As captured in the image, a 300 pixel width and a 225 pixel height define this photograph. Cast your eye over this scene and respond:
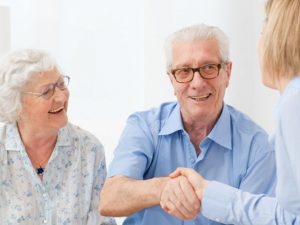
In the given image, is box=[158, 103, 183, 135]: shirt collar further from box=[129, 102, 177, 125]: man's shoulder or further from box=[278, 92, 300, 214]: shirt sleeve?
box=[278, 92, 300, 214]: shirt sleeve

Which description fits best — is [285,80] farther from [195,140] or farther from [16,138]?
[16,138]

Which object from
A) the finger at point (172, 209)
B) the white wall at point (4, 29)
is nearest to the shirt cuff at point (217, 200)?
the finger at point (172, 209)

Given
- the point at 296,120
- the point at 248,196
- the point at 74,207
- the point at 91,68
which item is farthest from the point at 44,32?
the point at 296,120

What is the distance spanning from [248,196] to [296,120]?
44 cm

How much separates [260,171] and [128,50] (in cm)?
131

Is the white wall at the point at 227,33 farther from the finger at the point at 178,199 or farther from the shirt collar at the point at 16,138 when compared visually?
the finger at the point at 178,199

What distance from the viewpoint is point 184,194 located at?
164cm

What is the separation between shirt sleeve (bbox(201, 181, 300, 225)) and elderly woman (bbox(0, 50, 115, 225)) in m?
0.70

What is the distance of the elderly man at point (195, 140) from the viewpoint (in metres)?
1.83

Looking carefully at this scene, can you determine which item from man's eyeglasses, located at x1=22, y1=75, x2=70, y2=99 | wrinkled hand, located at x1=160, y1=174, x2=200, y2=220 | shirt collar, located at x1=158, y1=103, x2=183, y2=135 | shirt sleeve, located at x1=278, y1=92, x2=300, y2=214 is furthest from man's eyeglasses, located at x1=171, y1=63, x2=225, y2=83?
shirt sleeve, located at x1=278, y1=92, x2=300, y2=214

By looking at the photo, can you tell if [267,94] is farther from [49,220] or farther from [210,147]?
[49,220]

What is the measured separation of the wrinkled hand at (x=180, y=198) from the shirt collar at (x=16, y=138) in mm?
632

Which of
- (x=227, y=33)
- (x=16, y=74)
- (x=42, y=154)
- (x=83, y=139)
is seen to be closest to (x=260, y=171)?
(x=83, y=139)

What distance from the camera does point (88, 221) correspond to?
2.10 m
